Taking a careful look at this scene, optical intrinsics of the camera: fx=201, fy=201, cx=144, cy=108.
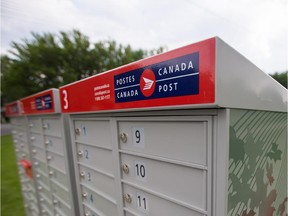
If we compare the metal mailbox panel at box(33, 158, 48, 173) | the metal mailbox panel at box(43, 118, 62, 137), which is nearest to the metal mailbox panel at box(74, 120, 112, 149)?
the metal mailbox panel at box(43, 118, 62, 137)

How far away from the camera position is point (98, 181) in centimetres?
175

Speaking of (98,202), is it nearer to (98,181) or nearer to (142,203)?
(98,181)

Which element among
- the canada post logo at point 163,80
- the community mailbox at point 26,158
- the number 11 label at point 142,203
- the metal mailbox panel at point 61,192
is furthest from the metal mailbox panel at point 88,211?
the community mailbox at point 26,158

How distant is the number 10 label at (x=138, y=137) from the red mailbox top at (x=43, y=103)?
1.21 metres

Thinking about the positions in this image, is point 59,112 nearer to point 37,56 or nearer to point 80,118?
point 80,118

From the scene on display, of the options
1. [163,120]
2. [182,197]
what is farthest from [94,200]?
[163,120]

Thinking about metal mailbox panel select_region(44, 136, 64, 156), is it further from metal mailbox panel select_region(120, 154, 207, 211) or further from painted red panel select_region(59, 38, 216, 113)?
metal mailbox panel select_region(120, 154, 207, 211)

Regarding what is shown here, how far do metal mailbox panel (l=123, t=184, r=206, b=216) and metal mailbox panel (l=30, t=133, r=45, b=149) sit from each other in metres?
1.98

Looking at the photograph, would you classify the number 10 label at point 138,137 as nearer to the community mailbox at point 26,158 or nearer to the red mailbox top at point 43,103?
the red mailbox top at point 43,103

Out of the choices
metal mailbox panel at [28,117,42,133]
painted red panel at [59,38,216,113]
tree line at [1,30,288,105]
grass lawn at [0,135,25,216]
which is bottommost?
grass lawn at [0,135,25,216]

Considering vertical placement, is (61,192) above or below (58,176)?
below

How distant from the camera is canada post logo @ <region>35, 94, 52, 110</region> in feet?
7.45

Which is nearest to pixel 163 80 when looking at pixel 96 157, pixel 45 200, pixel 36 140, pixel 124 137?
pixel 124 137

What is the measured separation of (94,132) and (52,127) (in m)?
1.02
